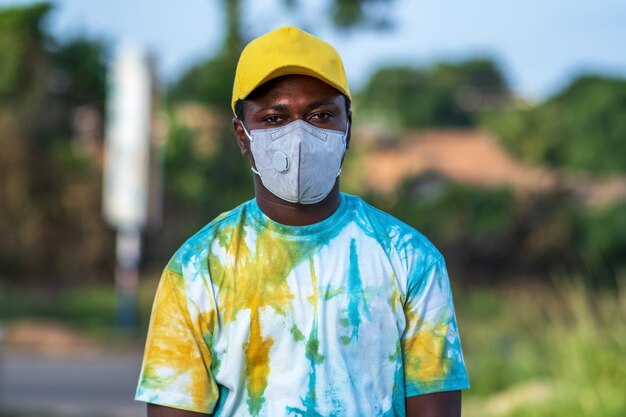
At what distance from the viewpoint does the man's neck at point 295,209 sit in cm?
282

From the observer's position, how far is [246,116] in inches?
115

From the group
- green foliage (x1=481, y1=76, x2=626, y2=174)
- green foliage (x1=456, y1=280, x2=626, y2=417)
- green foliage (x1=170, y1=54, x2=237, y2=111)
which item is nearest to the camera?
green foliage (x1=456, y1=280, x2=626, y2=417)

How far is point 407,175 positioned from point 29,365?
38.3 ft

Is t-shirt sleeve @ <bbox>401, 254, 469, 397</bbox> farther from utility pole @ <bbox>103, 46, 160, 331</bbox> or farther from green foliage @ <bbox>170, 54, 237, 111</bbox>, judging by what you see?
green foliage @ <bbox>170, 54, 237, 111</bbox>

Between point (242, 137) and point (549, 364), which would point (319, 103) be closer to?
point (242, 137)

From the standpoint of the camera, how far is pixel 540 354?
1329 centimetres

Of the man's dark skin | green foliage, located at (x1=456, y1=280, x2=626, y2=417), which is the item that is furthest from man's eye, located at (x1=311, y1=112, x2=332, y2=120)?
green foliage, located at (x1=456, y1=280, x2=626, y2=417)

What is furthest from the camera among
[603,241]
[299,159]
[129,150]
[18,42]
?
[18,42]

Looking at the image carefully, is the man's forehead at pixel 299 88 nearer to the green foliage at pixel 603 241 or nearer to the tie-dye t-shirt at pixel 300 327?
the tie-dye t-shirt at pixel 300 327

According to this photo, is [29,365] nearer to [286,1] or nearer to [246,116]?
[286,1]

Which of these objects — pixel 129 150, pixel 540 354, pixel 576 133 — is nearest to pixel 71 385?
→ pixel 540 354

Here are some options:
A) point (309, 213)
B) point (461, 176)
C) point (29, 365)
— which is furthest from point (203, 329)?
point (461, 176)

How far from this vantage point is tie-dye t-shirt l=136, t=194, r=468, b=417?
2695 mm

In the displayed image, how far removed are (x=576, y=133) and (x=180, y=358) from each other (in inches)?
2264
